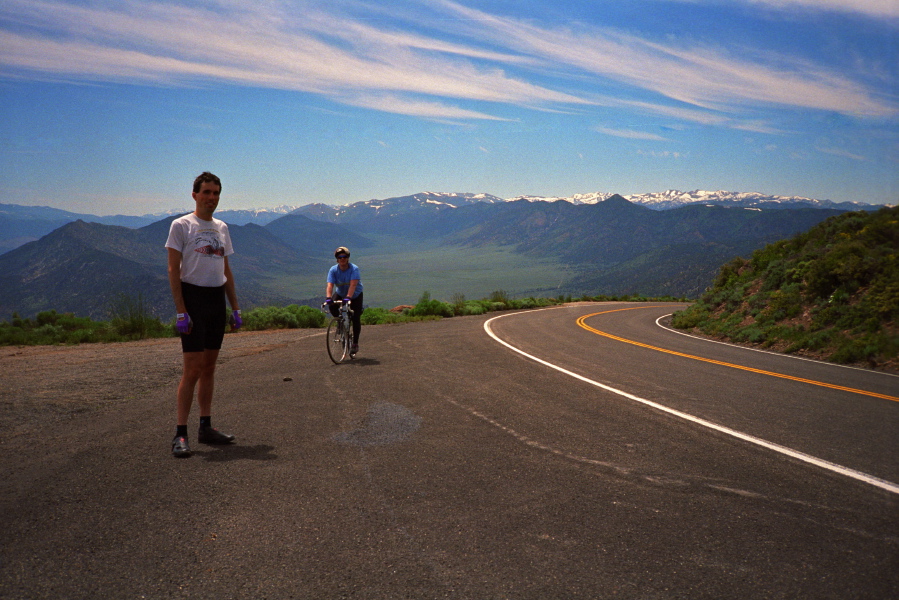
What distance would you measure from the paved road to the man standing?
0.41m

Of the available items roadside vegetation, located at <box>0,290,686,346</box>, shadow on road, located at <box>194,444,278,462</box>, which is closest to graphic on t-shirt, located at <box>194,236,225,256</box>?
shadow on road, located at <box>194,444,278,462</box>

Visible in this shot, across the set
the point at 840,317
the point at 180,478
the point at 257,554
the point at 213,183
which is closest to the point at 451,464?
the point at 257,554

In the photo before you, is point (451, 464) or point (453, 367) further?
point (453, 367)

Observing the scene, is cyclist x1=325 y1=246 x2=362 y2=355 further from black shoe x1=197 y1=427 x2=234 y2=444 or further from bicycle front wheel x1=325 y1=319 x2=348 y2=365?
black shoe x1=197 y1=427 x2=234 y2=444

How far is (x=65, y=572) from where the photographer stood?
2.96 m

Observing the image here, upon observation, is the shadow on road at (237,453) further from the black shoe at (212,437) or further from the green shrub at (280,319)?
the green shrub at (280,319)

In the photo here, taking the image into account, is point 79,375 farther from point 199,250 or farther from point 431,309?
point 431,309

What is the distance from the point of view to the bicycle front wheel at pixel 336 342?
10.1m

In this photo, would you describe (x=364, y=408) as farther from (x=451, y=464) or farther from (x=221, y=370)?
(x=221, y=370)

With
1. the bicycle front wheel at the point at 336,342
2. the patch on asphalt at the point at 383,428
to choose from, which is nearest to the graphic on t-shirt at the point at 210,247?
the patch on asphalt at the point at 383,428

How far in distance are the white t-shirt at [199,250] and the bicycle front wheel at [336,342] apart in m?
4.86

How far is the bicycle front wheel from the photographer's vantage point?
33.2ft

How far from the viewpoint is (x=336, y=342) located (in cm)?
1020

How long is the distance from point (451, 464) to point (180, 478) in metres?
2.15
